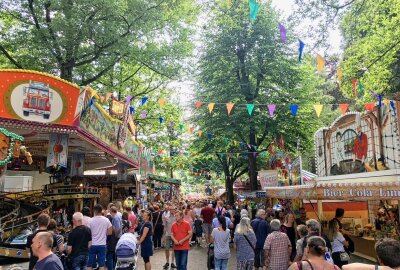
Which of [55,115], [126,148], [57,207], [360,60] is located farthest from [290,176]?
[55,115]

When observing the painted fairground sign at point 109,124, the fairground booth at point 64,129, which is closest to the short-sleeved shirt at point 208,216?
the fairground booth at point 64,129

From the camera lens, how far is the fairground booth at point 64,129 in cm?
1119

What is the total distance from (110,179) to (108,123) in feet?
31.6

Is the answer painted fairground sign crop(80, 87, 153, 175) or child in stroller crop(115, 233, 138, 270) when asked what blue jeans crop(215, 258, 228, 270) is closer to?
child in stroller crop(115, 233, 138, 270)

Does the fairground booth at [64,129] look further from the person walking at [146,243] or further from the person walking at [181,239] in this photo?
the person walking at [181,239]

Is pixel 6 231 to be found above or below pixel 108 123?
below

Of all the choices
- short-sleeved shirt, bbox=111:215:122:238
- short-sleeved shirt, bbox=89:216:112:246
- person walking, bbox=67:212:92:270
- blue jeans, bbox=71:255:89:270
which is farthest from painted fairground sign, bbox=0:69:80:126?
blue jeans, bbox=71:255:89:270

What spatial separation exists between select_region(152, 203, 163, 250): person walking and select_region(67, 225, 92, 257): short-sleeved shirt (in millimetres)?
6661

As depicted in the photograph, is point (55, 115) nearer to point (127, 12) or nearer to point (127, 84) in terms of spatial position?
point (127, 12)

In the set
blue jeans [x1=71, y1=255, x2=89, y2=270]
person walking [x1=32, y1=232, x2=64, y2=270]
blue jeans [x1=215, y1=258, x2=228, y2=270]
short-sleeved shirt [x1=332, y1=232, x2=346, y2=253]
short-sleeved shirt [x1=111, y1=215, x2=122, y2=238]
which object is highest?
person walking [x1=32, y1=232, x2=64, y2=270]

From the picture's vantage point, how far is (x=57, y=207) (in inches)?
661

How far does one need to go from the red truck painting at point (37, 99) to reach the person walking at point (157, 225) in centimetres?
529

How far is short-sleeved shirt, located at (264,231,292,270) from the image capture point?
6.94 metres

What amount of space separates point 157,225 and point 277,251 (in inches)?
341
